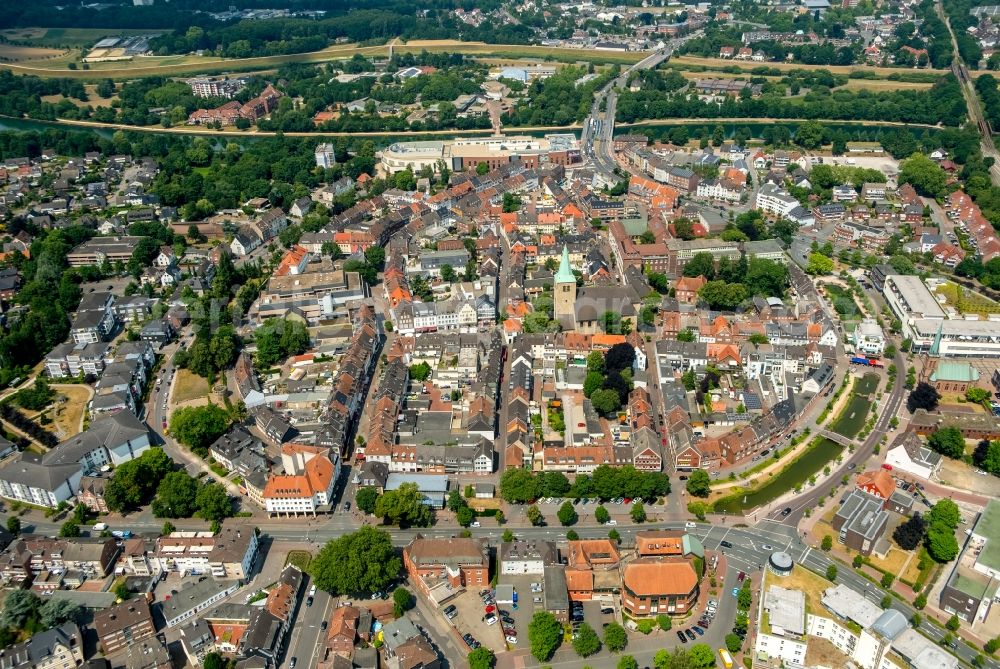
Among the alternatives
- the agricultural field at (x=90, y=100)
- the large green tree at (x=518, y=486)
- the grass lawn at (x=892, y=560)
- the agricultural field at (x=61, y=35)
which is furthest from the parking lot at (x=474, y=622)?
the agricultural field at (x=61, y=35)

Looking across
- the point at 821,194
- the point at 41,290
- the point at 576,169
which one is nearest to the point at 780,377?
the point at 821,194

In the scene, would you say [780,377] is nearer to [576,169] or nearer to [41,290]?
[576,169]

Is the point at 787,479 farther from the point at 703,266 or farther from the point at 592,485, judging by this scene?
the point at 703,266

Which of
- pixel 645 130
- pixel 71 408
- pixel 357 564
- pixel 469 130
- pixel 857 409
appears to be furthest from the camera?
pixel 469 130

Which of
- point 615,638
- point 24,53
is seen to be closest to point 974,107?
point 615,638

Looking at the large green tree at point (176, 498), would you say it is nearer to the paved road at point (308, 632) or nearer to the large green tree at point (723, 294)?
the paved road at point (308, 632)

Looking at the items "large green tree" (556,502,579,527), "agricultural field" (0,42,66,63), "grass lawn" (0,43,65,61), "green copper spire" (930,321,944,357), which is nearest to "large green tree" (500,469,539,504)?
"large green tree" (556,502,579,527)

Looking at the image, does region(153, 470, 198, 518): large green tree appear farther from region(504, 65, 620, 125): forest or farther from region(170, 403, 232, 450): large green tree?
region(504, 65, 620, 125): forest
